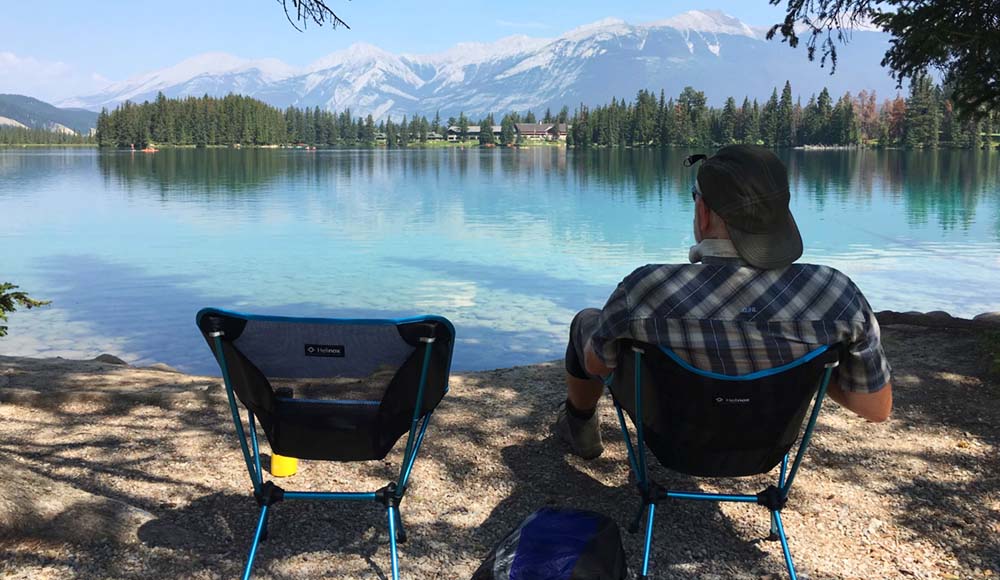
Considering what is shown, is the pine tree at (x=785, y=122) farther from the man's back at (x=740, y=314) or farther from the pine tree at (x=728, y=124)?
the man's back at (x=740, y=314)

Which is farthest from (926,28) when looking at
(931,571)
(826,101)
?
(826,101)

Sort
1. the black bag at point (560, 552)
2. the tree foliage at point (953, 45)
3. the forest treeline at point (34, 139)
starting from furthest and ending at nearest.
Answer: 1. the forest treeline at point (34, 139)
2. the tree foliage at point (953, 45)
3. the black bag at point (560, 552)

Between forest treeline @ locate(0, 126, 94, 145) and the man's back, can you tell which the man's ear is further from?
forest treeline @ locate(0, 126, 94, 145)

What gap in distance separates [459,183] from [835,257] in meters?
28.6

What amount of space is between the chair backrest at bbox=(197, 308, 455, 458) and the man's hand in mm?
478

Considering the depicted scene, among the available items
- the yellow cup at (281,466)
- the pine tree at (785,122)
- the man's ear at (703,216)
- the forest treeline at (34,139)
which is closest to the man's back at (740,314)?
the man's ear at (703,216)

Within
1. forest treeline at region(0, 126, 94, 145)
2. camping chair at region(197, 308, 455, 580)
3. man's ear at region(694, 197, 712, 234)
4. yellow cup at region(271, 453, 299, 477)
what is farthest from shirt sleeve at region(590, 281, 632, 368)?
forest treeline at region(0, 126, 94, 145)

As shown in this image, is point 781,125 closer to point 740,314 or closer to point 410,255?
point 410,255

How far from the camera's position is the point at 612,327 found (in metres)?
2.66

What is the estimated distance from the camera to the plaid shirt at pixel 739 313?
8.48 feet

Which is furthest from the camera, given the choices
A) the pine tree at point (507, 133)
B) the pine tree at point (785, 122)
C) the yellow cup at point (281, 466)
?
the pine tree at point (507, 133)

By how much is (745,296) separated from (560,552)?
0.98m

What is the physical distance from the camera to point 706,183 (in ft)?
8.58

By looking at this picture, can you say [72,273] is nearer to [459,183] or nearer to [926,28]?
[926,28]
